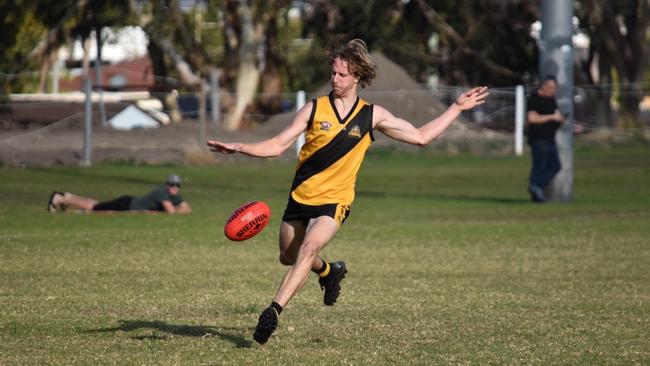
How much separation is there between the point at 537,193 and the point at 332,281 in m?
14.5

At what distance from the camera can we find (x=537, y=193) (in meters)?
24.2

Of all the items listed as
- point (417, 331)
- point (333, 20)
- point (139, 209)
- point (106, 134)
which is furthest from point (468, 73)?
point (417, 331)

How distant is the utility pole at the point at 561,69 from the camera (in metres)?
23.6

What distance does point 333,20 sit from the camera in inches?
2216

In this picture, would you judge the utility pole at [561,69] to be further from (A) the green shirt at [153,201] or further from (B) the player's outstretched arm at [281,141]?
(B) the player's outstretched arm at [281,141]

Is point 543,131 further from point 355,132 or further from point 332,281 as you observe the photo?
point 355,132

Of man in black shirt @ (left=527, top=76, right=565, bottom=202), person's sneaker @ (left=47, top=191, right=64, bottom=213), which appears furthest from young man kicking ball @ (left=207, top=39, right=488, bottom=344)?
man in black shirt @ (left=527, top=76, right=565, bottom=202)

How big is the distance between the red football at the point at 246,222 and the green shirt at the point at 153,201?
1227 cm

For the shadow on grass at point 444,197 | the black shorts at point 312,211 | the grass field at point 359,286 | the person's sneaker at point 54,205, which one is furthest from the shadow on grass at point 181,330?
the shadow on grass at point 444,197

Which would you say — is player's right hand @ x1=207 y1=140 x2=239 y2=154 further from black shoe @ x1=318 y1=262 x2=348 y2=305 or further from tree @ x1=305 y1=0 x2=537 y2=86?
tree @ x1=305 y1=0 x2=537 y2=86

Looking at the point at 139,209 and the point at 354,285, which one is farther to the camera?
the point at 139,209

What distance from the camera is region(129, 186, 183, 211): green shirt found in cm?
2144

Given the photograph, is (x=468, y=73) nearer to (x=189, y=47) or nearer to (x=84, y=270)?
(x=189, y=47)

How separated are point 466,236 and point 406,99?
25.7 m
